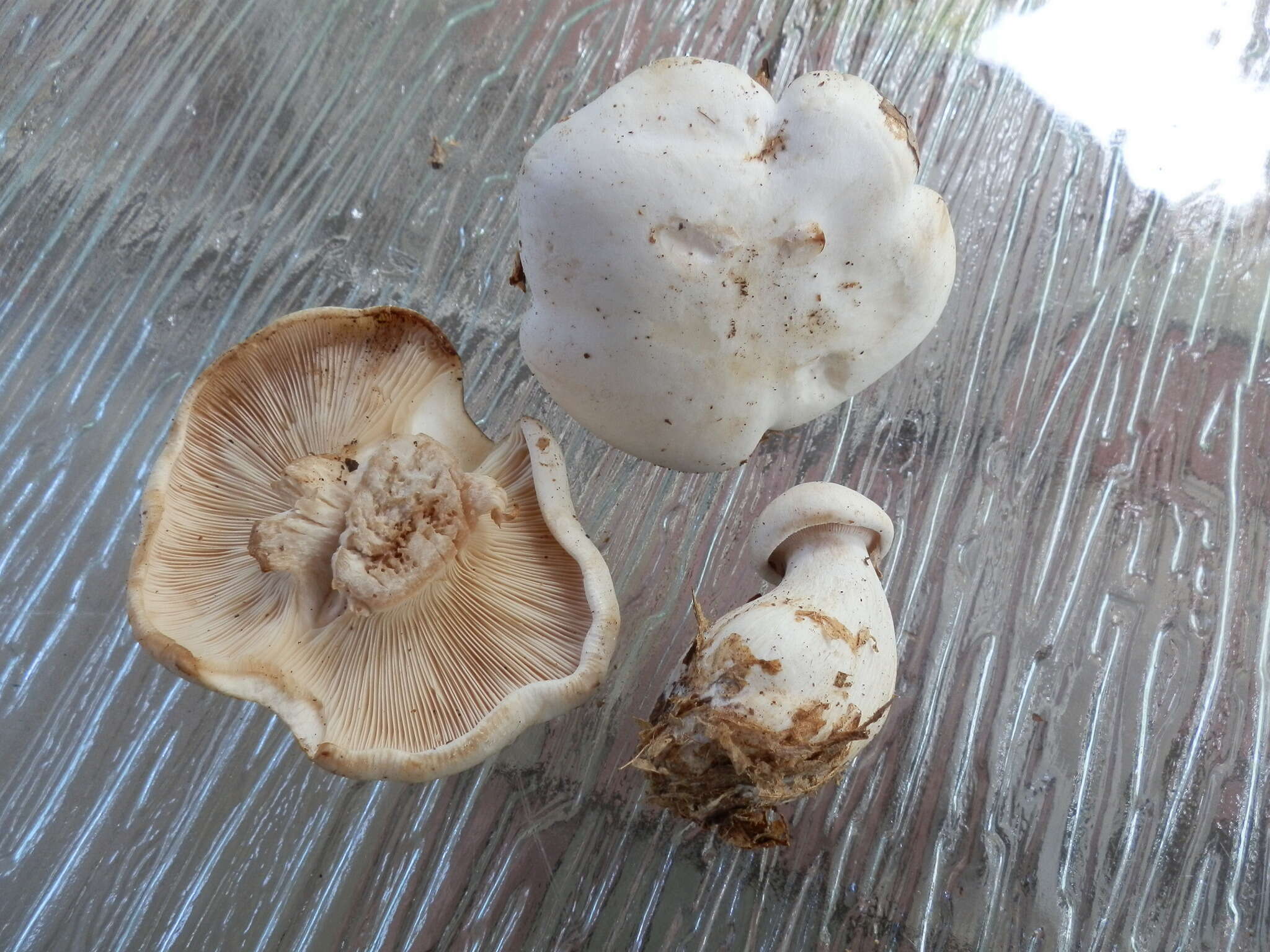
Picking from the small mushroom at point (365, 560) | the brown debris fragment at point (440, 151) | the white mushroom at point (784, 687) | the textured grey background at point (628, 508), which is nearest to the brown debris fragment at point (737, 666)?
the white mushroom at point (784, 687)

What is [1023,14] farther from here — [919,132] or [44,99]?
[44,99]

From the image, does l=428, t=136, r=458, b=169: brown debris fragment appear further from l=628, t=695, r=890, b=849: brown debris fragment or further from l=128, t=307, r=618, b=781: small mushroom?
l=628, t=695, r=890, b=849: brown debris fragment

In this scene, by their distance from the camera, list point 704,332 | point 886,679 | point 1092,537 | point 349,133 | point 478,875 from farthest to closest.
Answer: point 349,133
point 1092,537
point 478,875
point 886,679
point 704,332

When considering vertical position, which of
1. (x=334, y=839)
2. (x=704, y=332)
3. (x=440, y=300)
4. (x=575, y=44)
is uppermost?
(x=575, y=44)

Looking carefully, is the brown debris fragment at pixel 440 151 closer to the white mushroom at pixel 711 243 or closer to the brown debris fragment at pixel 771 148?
the white mushroom at pixel 711 243

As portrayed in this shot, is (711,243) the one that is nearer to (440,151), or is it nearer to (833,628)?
(833,628)

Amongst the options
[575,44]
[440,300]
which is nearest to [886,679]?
[440,300]

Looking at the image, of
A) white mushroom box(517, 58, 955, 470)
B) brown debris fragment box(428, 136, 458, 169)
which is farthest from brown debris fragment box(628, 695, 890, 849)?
brown debris fragment box(428, 136, 458, 169)
